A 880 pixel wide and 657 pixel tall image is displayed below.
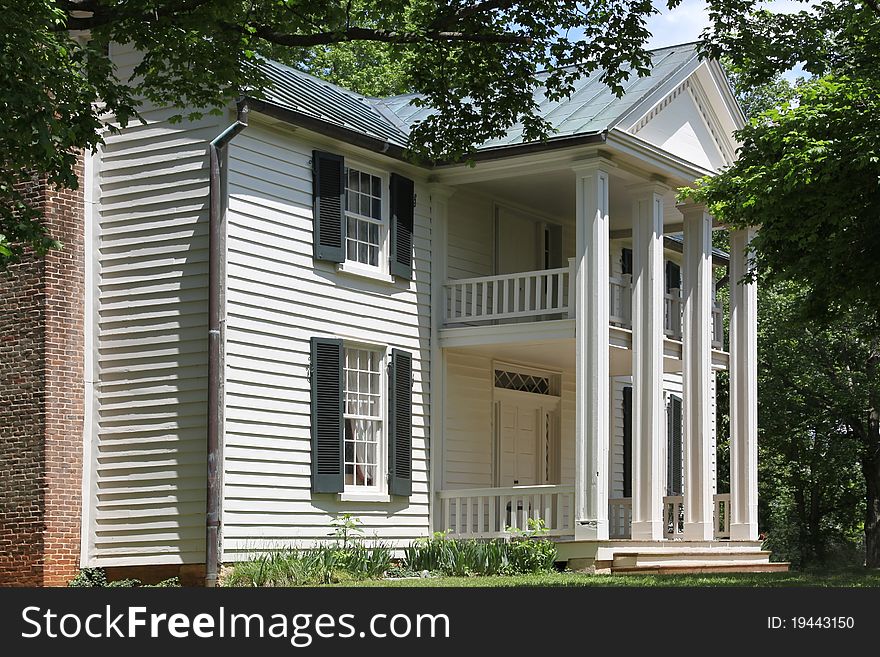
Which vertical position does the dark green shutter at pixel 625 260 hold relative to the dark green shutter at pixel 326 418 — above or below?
above

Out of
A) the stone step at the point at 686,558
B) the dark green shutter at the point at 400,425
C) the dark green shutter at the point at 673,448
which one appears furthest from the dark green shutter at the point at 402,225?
the dark green shutter at the point at 673,448

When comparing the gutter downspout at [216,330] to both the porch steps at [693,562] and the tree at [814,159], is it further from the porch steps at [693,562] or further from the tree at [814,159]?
the tree at [814,159]

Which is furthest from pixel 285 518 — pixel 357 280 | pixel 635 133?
pixel 635 133

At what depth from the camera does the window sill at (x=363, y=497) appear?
19.6m

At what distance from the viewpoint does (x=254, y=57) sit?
15.3m

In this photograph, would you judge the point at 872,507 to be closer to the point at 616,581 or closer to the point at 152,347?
the point at 616,581

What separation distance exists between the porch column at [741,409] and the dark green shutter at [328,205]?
7518mm

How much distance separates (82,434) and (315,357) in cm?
333

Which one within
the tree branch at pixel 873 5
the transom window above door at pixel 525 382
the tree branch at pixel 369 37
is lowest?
the transom window above door at pixel 525 382

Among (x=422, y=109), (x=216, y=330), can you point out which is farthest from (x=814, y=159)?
(x=422, y=109)

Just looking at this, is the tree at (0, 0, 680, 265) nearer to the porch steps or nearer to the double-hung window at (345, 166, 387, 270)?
the double-hung window at (345, 166, 387, 270)

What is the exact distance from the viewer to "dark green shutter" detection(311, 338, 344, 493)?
62.9 feet

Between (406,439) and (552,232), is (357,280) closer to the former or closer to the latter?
(406,439)

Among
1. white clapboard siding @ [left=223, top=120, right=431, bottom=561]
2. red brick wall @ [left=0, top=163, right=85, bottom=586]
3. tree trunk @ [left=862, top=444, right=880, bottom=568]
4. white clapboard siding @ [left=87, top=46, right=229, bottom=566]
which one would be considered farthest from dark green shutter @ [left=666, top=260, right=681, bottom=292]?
red brick wall @ [left=0, top=163, right=85, bottom=586]
